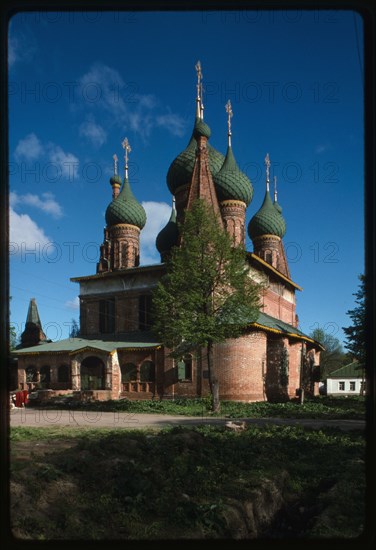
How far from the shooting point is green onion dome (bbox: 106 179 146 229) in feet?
110

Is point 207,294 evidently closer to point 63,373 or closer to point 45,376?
point 63,373

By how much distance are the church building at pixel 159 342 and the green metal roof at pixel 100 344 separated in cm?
6

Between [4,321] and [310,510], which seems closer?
[4,321]

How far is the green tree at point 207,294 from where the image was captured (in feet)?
61.8

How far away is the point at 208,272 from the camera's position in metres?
19.2

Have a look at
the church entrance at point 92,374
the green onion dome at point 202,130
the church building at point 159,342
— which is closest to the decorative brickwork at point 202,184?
the church building at point 159,342

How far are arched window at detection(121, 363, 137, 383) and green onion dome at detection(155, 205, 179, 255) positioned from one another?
9.18 meters

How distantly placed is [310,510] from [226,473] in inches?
62.5

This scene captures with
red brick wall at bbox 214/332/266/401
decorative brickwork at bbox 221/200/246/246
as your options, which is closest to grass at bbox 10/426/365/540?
red brick wall at bbox 214/332/266/401

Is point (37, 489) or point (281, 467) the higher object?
point (37, 489)

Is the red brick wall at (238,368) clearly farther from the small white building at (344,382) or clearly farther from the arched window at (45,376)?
the small white building at (344,382)

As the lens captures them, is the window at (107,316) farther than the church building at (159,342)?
Yes

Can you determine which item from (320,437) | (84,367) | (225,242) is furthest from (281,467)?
(84,367)
